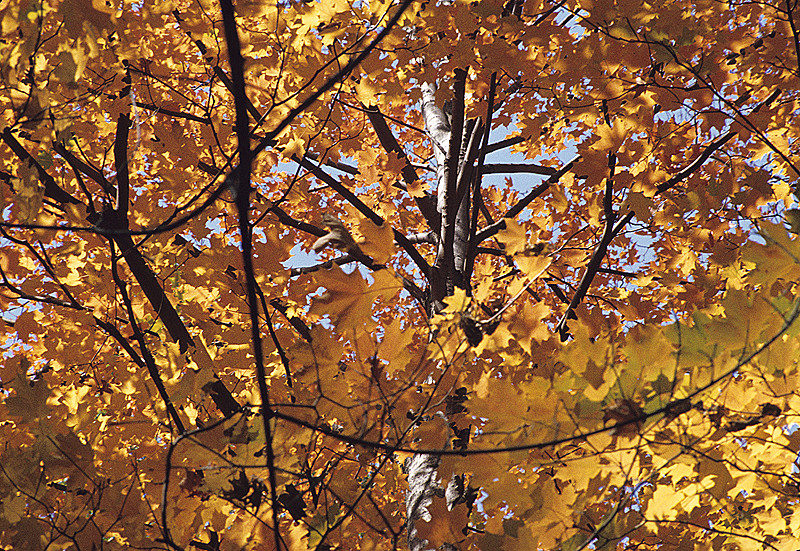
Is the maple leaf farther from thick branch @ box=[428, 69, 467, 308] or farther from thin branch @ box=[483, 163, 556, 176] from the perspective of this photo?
thin branch @ box=[483, 163, 556, 176]

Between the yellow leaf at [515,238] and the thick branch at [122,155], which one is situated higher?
the thick branch at [122,155]

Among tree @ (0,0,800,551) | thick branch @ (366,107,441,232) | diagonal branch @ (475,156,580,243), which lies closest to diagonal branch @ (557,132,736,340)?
tree @ (0,0,800,551)

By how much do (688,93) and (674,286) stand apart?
921 millimetres

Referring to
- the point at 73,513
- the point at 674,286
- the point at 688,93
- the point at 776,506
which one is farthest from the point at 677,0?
the point at 73,513

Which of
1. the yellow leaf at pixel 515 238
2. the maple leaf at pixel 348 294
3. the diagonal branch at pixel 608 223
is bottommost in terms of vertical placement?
the maple leaf at pixel 348 294

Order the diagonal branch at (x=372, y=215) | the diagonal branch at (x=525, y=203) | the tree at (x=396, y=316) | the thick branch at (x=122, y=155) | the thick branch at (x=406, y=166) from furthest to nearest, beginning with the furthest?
1. the thick branch at (x=406, y=166)
2. the diagonal branch at (x=525, y=203)
3. the diagonal branch at (x=372, y=215)
4. the thick branch at (x=122, y=155)
5. the tree at (x=396, y=316)

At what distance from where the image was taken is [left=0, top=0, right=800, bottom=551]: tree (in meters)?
1.19

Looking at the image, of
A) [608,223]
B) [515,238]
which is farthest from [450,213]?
[515,238]

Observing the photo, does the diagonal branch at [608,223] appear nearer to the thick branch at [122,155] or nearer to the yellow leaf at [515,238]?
the yellow leaf at [515,238]

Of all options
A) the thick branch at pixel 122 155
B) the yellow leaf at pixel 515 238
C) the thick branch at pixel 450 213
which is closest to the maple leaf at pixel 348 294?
the yellow leaf at pixel 515 238

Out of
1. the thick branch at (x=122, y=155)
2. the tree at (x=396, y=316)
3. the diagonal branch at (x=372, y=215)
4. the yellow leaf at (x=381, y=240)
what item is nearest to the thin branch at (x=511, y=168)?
the tree at (x=396, y=316)

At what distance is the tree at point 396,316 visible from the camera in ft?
3.91

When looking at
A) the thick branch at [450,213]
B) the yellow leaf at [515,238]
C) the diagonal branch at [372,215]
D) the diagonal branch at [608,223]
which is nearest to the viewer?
the yellow leaf at [515,238]

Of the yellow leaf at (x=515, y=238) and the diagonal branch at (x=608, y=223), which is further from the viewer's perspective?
the diagonal branch at (x=608, y=223)
